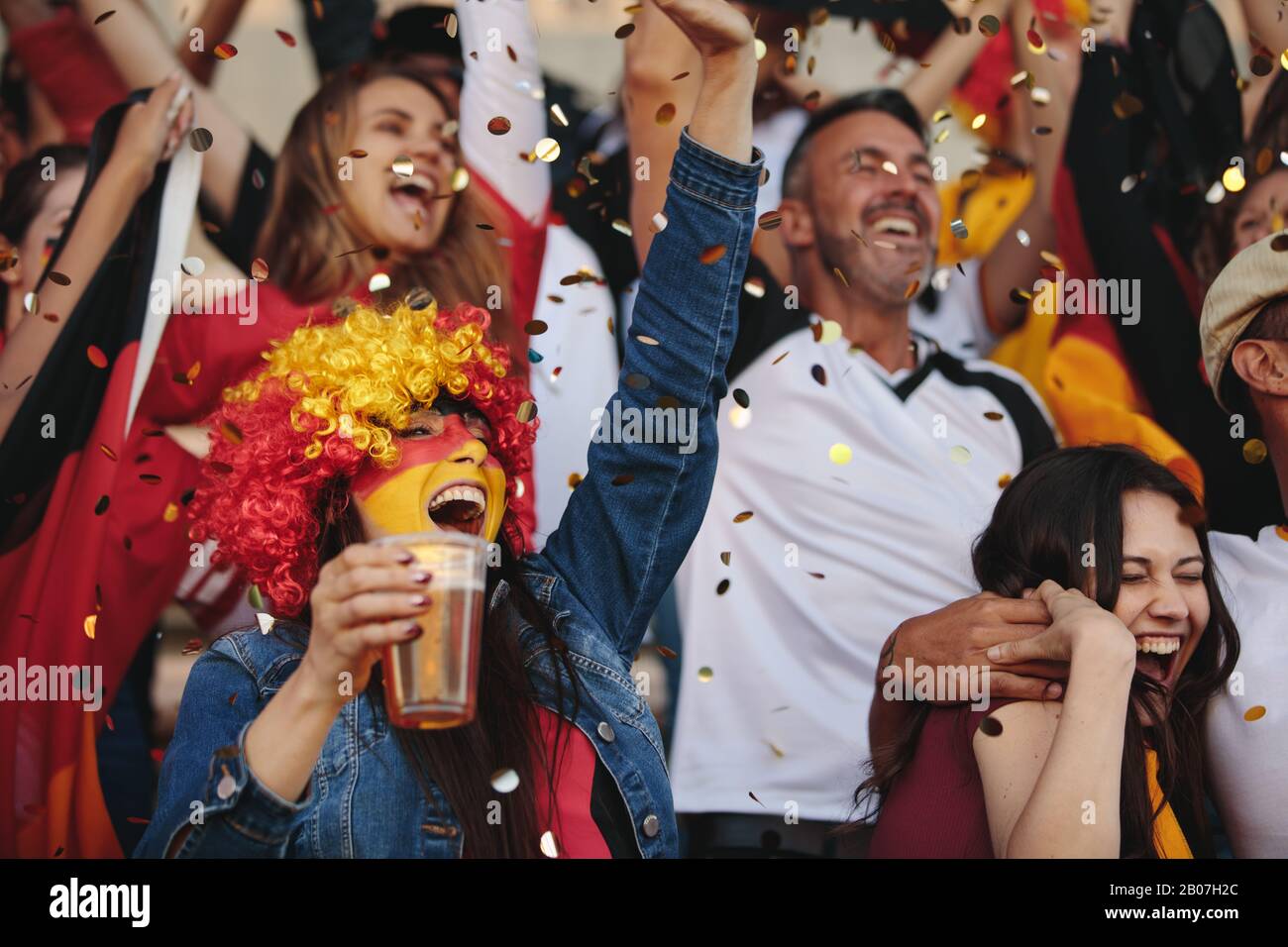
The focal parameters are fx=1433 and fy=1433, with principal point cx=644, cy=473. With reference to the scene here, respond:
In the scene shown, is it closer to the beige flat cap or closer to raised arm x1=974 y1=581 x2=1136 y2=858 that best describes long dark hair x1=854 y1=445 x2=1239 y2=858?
raised arm x1=974 y1=581 x2=1136 y2=858

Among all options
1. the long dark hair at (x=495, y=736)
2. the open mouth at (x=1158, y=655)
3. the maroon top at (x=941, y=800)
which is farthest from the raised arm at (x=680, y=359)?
the open mouth at (x=1158, y=655)

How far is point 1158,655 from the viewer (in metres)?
2.47

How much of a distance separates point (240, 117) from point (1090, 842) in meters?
2.24

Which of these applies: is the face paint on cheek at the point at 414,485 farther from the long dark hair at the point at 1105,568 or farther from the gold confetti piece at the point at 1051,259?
the gold confetti piece at the point at 1051,259

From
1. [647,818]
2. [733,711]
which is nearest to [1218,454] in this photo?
[733,711]

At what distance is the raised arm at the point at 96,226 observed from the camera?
9.53 feet

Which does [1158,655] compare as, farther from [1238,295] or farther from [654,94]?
[654,94]

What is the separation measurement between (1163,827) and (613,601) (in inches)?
37.6

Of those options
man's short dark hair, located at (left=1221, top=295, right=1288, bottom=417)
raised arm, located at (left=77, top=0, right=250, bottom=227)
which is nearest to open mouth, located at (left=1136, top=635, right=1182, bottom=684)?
man's short dark hair, located at (left=1221, top=295, right=1288, bottom=417)

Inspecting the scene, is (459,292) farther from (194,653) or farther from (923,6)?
(923,6)

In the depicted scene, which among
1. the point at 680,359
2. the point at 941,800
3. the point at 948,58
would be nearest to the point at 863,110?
the point at 948,58

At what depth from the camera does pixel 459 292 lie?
3100 mm

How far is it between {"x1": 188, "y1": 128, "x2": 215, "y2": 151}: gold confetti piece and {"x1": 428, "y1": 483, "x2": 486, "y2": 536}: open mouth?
124 cm

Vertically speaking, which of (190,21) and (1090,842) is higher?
(190,21)
